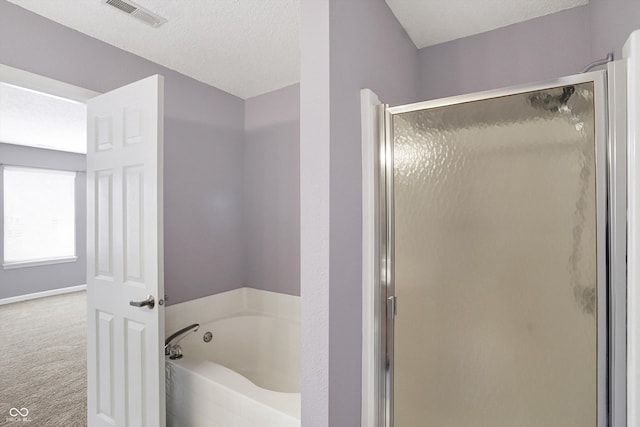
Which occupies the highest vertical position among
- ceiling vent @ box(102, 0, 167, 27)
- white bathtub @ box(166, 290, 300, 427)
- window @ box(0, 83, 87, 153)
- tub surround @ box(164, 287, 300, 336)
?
window @ box(0, 83, 87, 153)

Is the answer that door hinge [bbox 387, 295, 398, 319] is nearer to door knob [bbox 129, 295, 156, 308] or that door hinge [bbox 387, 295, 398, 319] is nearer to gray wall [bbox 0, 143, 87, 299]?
door knob [bbox 129, 295, 156, 308]

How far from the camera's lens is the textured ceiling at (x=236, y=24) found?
1615mm

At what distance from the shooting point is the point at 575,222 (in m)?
1.05

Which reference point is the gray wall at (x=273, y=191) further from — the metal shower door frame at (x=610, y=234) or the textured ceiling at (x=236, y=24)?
the metal shower door frame at (x=610, y=234)

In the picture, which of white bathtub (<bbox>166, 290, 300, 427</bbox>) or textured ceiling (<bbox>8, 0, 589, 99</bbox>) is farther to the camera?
textured ceiling (<bbox>8, 0, 589, 99</bbox>)

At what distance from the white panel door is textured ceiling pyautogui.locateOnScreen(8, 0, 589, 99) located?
1.25 ft

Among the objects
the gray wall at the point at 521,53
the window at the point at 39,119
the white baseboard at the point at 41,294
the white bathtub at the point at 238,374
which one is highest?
the window at the point at 39,119

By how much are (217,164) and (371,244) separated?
1.82 metres

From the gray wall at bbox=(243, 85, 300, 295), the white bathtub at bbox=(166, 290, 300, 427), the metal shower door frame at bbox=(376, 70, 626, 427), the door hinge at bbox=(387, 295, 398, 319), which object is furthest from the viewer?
the gray wall at bbox=(243, 85, 300, 295)

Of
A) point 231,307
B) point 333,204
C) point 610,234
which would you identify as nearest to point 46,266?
point 231,307

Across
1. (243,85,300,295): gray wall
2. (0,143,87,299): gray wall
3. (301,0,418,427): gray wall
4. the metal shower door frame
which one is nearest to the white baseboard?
(0,143,87,299): gray wall

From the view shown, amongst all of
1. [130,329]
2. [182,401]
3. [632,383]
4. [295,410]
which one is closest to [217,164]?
[130,329]

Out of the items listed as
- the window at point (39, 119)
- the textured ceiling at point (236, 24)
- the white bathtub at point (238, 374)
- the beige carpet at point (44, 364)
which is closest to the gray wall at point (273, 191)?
the white bathtub at point (238, 374)

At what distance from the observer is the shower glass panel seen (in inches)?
41.4
